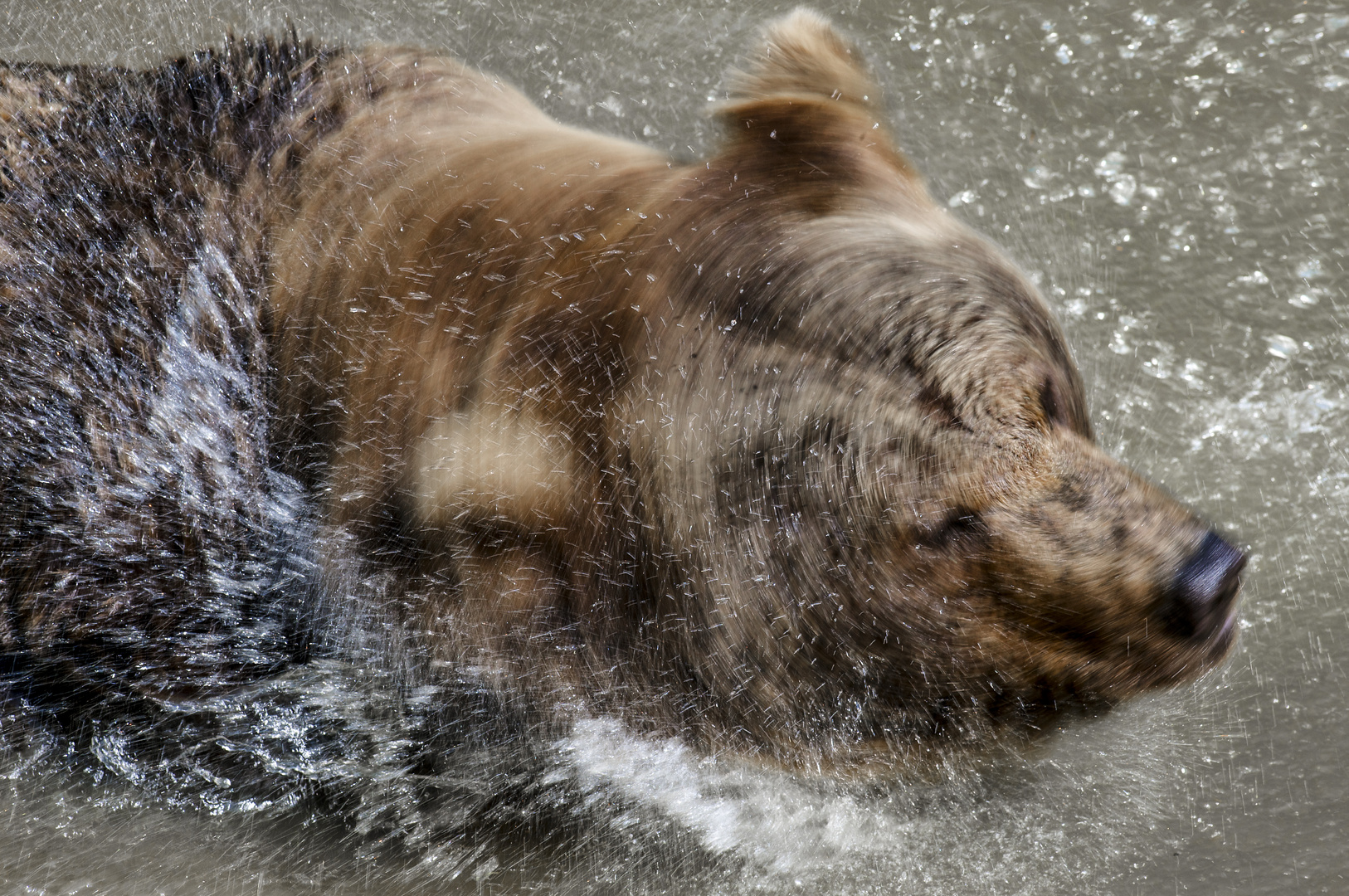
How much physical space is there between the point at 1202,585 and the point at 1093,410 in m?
1.09

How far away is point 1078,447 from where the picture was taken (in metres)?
0.95

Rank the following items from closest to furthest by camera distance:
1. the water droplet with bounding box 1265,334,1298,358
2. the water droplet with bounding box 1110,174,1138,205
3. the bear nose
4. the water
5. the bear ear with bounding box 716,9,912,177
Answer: the bear nose → the bear ear with bounding box 716,9,912,177 → the water → the water droplet with bounding box 1265,334,1298,358 → the water droplet with bounding box 1110,174,1138,205

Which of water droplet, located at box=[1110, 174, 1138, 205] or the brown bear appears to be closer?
the brown bear

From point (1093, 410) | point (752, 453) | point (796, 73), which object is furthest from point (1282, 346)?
point (752, 453)

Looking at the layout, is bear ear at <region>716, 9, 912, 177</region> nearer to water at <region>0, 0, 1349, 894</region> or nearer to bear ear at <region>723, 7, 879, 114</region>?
bear ear at <region>723, 7, 879, 114</region>

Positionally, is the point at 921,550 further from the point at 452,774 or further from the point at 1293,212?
the point at 1293,212

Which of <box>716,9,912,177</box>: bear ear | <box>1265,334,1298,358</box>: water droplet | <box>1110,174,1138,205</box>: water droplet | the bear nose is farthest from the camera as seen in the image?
<box>1110,174,1138,205</box>: water droplet

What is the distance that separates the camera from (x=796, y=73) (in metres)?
1.22

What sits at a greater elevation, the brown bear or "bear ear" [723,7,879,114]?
"bear ear" [723,7,879,114]

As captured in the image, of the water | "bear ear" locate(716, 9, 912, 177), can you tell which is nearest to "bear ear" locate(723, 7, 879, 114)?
"bear ear" locate(716, 9, 912, 177)

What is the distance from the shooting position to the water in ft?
5.03

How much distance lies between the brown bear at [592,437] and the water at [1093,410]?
21 cm

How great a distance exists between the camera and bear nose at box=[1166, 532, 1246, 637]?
0.92 metres

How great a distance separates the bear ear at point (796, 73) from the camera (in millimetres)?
1206
